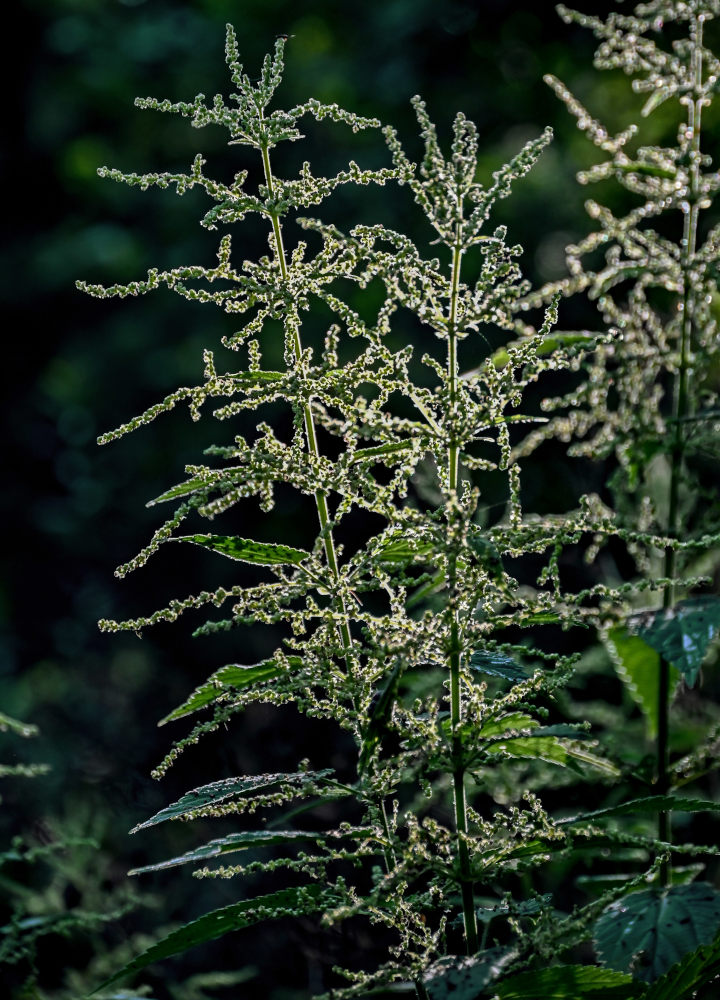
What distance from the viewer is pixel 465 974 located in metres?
0.97

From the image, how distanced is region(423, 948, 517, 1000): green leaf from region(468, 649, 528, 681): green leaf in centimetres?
→ 27

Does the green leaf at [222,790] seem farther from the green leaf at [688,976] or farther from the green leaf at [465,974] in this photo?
the green leaf at [688,976]

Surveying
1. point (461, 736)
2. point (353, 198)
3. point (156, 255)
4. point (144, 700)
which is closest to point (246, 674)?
point (461, 736)

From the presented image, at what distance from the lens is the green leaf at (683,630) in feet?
4.41

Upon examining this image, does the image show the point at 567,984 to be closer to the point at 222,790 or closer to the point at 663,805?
the point at 663,805

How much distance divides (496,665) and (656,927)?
0.50 meters

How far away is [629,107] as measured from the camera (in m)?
7.00

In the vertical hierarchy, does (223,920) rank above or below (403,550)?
below

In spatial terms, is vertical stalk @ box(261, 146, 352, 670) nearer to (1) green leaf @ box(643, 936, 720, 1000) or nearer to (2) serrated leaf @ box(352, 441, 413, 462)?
(2) serrated leaf @ box(352, 441, 413, 462)

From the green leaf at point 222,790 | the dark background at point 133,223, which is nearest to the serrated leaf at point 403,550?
the green leaf at point 222,790

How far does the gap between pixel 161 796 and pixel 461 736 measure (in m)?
1.96

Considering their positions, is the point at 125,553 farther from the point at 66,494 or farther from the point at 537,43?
the point at 537,43

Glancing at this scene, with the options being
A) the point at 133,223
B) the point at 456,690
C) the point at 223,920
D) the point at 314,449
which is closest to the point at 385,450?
the point at 314,449

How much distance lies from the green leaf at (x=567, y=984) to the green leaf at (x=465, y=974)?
0.17 ft
